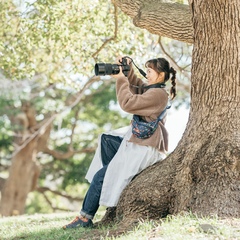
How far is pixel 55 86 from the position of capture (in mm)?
16359

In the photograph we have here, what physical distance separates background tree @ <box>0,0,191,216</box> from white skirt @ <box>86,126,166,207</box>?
128 inches

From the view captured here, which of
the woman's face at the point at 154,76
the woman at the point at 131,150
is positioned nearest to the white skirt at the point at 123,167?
the woman at the point at 131,150

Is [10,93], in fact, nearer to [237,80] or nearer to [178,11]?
[178,11]

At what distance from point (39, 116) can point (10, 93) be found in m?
2.12

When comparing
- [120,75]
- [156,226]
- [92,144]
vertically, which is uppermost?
[120,75]

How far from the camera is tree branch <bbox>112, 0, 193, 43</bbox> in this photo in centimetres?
632

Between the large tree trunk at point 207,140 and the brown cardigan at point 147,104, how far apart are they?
0.24 meters

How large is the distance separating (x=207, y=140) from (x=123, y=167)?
0.83 metres

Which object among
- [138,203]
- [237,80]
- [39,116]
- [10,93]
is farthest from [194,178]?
[39,116]

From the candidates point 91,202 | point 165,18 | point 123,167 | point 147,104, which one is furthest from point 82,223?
point 165,18

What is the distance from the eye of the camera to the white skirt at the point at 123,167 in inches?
214

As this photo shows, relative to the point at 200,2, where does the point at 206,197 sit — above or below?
below

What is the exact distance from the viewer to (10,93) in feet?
49.3

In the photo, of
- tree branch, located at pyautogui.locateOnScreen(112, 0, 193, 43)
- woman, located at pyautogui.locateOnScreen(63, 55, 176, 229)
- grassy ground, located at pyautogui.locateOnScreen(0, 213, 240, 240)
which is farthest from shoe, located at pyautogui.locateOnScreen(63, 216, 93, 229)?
tree branch, located at pyautogui.locateOnScreen(112, 0, 193, 43)
